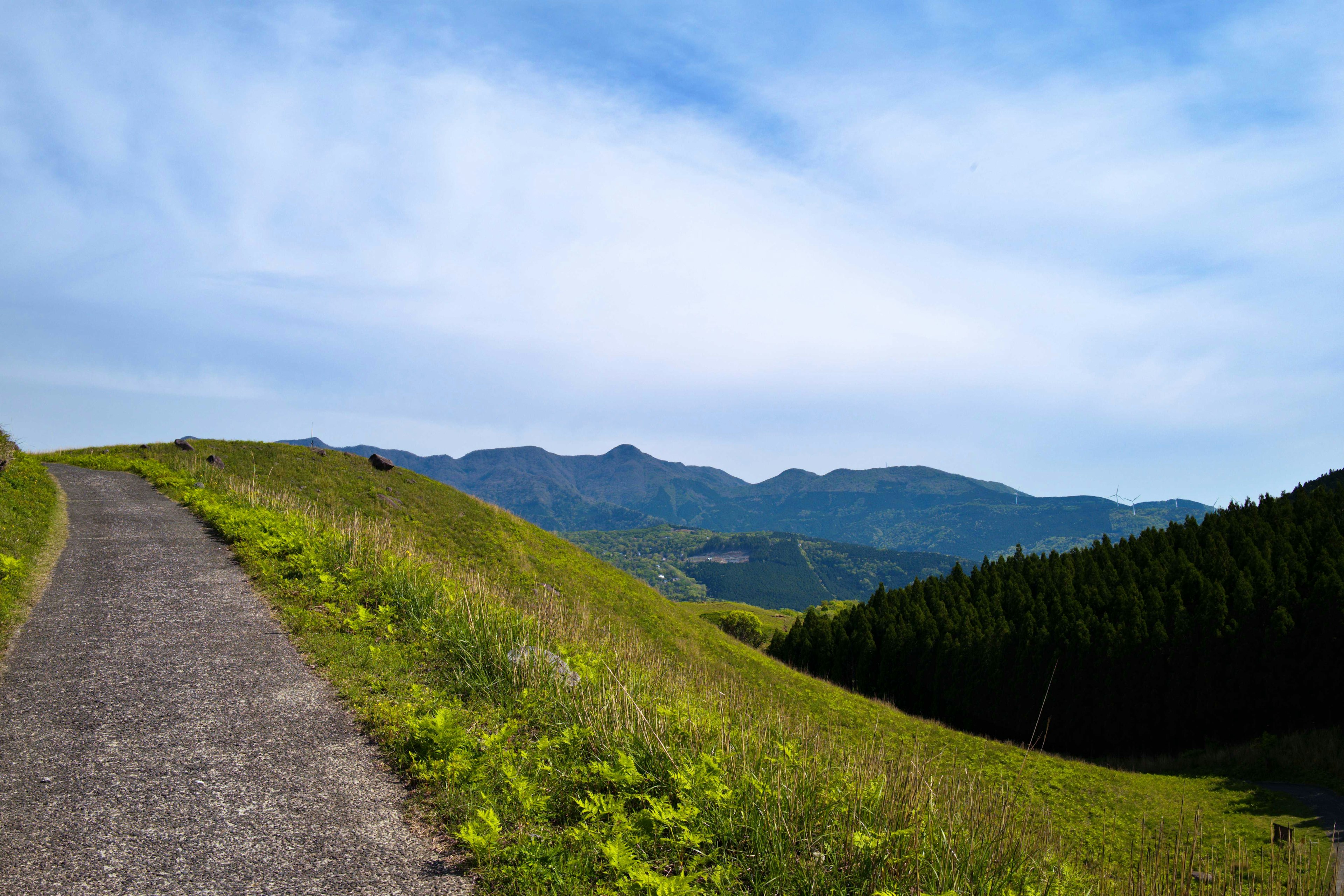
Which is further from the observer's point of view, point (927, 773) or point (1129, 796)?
point (1129, 796)

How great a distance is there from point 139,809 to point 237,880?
1473 mm

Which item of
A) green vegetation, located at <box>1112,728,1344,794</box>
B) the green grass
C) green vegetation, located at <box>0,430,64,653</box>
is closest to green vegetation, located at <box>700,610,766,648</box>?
the green grass

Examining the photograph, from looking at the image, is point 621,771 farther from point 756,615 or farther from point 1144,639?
point 756,615

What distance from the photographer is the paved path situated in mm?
4496

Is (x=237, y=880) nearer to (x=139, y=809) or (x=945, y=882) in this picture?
(x=139, y=809)

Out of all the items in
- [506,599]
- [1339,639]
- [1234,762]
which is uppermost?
[506,599]

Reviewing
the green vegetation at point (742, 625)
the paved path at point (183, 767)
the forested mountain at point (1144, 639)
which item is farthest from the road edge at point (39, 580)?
the green vegetation at point (742, 625)

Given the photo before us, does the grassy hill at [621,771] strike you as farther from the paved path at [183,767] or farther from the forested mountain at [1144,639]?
the forested mountain at [1144,639]

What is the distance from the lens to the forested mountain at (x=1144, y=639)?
27.7 metres

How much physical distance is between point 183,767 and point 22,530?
36.3 ft

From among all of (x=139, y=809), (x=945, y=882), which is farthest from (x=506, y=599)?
(x=945, y=882)

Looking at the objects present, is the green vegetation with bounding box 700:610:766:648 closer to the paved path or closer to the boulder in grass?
the boulder in grass

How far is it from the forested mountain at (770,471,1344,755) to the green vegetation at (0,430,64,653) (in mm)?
33143

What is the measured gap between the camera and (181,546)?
541 inches
